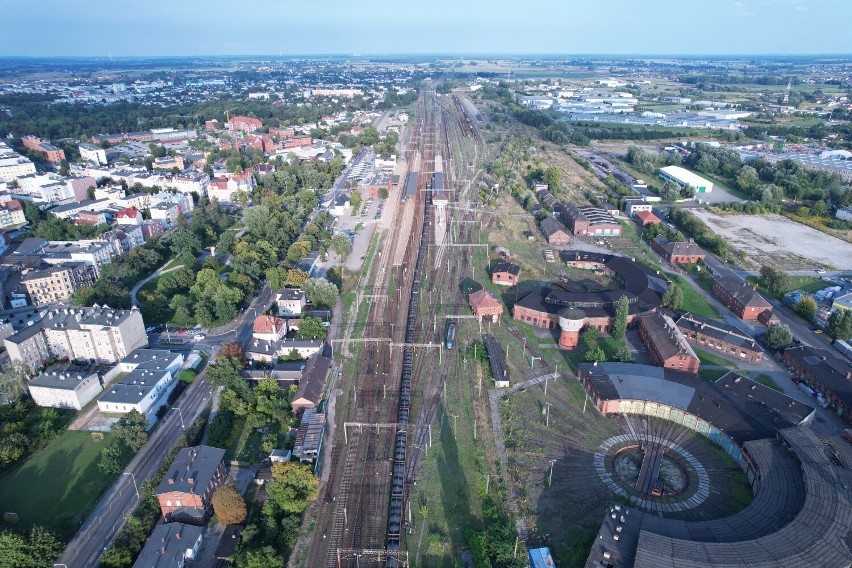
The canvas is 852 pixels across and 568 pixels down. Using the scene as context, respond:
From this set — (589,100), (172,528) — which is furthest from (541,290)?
(589,100)

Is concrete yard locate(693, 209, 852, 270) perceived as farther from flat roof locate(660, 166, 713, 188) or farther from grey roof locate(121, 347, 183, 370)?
grey roof locate(121, 347, 183, 370)

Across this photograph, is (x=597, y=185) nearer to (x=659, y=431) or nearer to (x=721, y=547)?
(x=659, y=431)

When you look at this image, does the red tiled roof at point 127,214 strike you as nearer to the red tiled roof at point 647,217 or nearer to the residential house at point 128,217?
the residential house at point 128,217

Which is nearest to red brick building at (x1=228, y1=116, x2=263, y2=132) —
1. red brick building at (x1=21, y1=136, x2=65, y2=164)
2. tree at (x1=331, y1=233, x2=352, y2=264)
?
red brick building at (x1=21, y1=136, x2=65, y2=164)

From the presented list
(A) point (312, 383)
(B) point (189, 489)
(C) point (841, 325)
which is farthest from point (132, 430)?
(C) point (841, 325)

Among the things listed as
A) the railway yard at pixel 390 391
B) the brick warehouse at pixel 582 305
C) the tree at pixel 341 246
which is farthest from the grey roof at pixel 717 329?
the tree at pixel 341 246

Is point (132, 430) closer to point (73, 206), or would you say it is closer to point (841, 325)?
point (841, 325)
